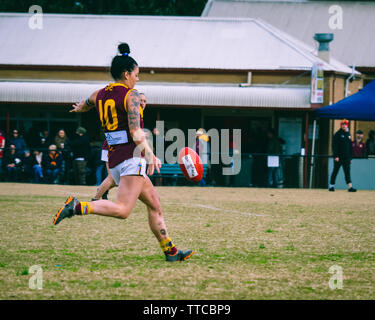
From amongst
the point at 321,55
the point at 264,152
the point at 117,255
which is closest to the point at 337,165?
the point at 264,152

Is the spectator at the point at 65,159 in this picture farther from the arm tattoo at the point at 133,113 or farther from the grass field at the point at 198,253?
the arm tattoo at the point at 133,113

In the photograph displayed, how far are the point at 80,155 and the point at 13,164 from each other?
2289 millimetres

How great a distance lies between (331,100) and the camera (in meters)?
26.0

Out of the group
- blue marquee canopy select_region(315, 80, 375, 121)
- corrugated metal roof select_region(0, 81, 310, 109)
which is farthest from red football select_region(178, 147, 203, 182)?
corrugated metal roof select_region(0, 81, 310, 109)

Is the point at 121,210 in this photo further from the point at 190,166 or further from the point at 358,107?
the point at 358,107

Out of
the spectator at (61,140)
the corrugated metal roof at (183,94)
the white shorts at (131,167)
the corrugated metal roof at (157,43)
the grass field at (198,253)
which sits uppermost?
the corrugated metal roof at (157,43)

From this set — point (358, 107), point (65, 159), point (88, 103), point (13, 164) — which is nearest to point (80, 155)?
point (65, 159)

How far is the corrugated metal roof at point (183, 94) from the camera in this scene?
82.5ft

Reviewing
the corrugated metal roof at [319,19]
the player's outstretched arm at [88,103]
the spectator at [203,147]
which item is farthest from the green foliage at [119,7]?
the player's outstretched arm at [88,103]

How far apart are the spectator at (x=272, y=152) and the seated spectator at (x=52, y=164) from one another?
6.67 meters

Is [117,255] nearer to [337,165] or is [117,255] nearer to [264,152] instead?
[337,165]

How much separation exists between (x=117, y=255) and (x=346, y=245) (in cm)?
306

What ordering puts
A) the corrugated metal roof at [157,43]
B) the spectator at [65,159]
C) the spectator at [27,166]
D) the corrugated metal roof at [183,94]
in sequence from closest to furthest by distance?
the spectator at [65,159] < the spectator at [27,166] < the corrugated metal roof at [183,94] < the corrugated metal roof at [157,43]

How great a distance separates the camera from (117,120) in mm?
6789
